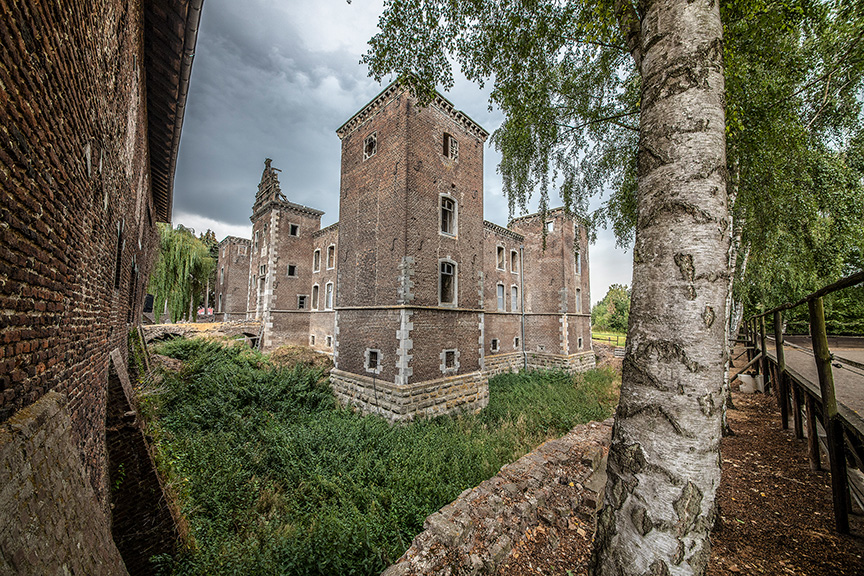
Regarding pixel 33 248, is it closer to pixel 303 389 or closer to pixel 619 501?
pixel 619 501

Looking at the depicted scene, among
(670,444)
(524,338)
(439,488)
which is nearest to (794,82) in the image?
(670,444)

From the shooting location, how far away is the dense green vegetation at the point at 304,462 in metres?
4.59

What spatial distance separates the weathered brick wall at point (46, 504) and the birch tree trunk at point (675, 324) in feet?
9.43

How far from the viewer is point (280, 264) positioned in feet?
72.8

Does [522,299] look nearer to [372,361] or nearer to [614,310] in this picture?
[372,361]

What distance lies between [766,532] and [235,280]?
109ft

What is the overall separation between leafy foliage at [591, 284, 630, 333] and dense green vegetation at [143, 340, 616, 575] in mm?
34511

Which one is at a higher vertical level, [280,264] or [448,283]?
[280,264]

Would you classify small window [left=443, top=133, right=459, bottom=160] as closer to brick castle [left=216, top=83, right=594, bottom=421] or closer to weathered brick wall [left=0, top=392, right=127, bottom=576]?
brick castle [left=216, top=83, right=594, bottom=421]

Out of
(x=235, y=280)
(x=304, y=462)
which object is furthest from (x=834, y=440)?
(x=235, y=280)

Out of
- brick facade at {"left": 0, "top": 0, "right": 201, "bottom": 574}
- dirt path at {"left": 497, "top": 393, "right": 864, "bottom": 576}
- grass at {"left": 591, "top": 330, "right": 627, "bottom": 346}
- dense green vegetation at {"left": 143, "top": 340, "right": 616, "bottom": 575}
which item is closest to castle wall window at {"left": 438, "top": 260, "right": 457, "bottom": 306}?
dense green vegetation at {"left": 143, "top": 340, "right": 616, "bottom": 575}

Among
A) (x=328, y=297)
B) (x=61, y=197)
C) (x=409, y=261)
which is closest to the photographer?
(x=61, y=197)

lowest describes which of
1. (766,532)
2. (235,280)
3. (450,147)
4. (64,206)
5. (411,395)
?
(411,395)

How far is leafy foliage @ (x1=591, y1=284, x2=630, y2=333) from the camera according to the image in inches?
1667
